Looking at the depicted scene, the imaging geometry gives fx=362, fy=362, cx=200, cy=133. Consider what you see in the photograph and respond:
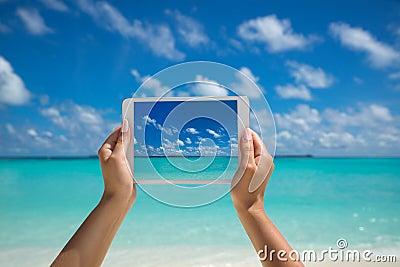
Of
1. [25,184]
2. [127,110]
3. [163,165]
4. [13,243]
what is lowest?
[163,165]

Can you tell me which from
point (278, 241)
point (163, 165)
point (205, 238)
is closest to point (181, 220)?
point (205, 238)

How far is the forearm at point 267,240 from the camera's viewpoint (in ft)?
2.55

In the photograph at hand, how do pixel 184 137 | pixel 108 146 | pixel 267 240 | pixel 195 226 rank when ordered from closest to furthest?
pixel 267 240 < pixel 108 146 < pixel 184 137 < pixel 195 226

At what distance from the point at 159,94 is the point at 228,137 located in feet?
0.78

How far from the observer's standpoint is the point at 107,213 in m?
0.87

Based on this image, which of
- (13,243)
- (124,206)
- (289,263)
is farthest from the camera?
(13,243)

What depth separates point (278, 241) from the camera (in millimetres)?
799

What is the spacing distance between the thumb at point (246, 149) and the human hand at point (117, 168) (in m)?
0.31

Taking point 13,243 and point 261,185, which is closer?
point 261,185

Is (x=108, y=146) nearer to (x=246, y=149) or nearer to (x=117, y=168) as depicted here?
(x=117, y=168)

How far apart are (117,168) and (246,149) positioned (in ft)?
1.17

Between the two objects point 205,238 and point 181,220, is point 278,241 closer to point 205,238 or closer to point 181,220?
point 205,238

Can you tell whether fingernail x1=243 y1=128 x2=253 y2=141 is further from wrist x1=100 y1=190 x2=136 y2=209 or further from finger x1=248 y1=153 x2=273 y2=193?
wrist x1=100 y1=190 x2=136 y2=209

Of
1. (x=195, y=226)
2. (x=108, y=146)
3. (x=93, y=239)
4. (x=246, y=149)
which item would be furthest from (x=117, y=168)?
(x=195, y=226)
